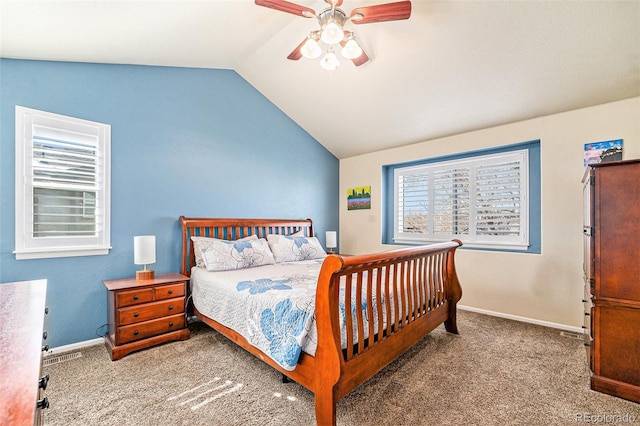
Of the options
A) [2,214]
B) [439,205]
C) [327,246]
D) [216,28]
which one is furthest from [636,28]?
[2,214]

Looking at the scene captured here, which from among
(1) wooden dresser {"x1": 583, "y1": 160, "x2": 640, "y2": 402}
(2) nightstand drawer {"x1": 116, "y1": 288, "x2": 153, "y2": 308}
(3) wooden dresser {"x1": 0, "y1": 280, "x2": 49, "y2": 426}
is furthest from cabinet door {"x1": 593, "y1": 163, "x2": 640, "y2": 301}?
(2) nightstand drawer {"x1": 116, "y1": 288, "x2": 153, "y2": 308}

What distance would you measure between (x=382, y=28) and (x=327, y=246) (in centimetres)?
317

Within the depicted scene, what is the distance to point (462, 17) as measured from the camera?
237 centimetres

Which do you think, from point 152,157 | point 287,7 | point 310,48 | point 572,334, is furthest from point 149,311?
point 572,334

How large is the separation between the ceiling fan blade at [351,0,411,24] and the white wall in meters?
2.28

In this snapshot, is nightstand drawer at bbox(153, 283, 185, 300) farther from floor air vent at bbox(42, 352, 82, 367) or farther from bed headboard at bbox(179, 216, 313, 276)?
floor air vent at bbox(42, 352, 82, 367)

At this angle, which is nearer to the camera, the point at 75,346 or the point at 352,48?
the point at 352,48

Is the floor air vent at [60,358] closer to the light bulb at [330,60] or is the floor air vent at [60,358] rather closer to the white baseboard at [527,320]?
the light bulb at [330,60]

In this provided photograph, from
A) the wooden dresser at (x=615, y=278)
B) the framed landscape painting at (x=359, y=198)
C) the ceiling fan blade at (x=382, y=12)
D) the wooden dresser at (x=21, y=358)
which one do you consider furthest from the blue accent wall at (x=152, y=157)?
the wooden dresser at (x=615, y=278)

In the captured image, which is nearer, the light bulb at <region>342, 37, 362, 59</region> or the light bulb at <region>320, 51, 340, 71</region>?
the light bulb at <region>342, 37, 362, 59</region>

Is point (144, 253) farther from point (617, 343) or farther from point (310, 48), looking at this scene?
point (617, 343)

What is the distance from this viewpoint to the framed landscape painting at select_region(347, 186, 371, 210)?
16.0 feet

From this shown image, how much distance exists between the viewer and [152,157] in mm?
3070

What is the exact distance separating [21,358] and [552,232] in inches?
162
